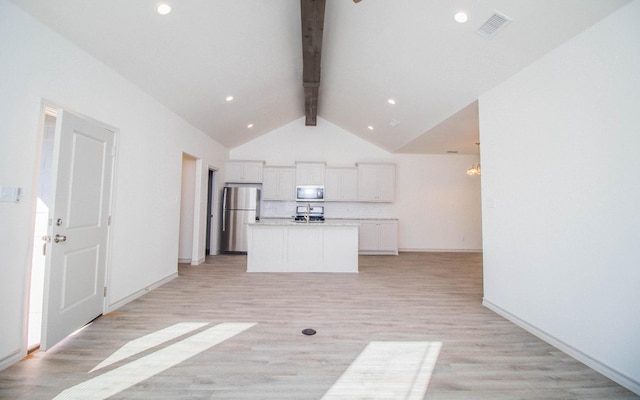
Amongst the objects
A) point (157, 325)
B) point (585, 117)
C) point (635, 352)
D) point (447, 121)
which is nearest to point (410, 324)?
point (635, 352)

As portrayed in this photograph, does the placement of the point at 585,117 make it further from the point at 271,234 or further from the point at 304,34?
the point at 271,234

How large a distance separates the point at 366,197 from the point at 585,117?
4862 millimetres

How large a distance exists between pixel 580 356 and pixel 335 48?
4.14 meters

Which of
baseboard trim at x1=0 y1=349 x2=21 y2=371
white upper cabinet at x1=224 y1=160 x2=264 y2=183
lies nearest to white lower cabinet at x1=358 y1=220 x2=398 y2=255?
white upper cabinet at x1=224 y1=160 x2=264 y2=183

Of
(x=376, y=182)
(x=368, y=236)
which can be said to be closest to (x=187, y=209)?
(x=368, y=236)

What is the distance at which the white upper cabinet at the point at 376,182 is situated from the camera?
678 centimetres

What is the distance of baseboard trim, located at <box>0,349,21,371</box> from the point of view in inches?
71.1

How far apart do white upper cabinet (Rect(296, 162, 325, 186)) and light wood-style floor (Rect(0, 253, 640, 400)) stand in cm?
321

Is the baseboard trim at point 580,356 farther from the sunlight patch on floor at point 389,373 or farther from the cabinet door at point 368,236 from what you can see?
the cabinet door at point 368,236

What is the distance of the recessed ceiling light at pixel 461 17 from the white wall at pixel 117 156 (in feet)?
11.5

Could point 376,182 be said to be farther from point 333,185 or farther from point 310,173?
point 310,173

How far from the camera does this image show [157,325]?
2543mm

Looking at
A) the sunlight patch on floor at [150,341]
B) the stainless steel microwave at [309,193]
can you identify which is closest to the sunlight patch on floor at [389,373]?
the sunlight patch on floor at [150,341]

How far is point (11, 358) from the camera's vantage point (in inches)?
73.4
